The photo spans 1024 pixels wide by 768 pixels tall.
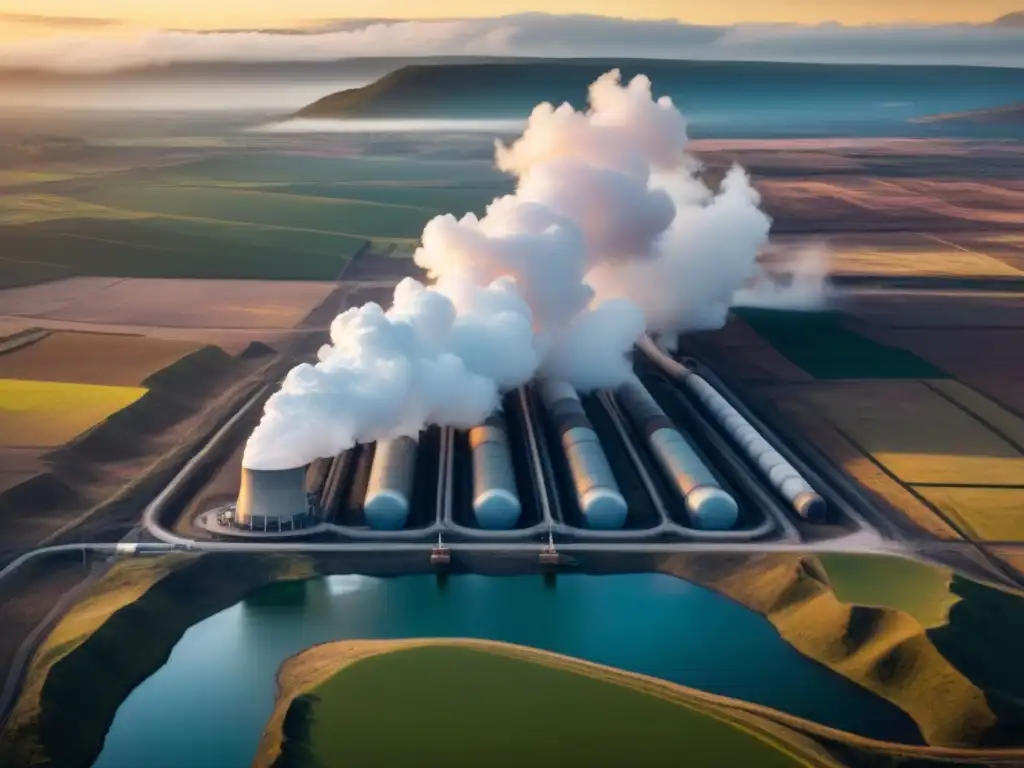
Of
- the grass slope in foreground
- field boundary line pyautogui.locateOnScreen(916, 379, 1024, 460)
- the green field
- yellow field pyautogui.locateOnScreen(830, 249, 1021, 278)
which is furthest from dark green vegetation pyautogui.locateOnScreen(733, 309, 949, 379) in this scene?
the grass slope in foreground

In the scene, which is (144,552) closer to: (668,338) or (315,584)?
(315,584)

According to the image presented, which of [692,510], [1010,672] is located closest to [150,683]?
[692,510]

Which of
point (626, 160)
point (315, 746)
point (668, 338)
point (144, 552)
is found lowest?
point (315, 746)

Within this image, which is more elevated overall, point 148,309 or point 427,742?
point 148,309

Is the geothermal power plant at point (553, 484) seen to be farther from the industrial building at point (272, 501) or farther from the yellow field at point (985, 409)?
the yellow field at point (985, 409)

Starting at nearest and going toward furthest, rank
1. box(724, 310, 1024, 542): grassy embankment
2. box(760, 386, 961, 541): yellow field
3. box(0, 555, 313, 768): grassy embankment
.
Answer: box(0, 555, 313, 768): grassy embankment < box(760, 386, 961, 541): yellow field < box(724, 310, 1024, 542): grassy embankment

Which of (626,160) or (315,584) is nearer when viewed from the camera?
(315,584)

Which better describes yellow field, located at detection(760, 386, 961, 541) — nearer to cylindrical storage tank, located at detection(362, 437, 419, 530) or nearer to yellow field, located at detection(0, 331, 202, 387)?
cylindrical storage tank, located at detection(362, 437, 419, 530)
